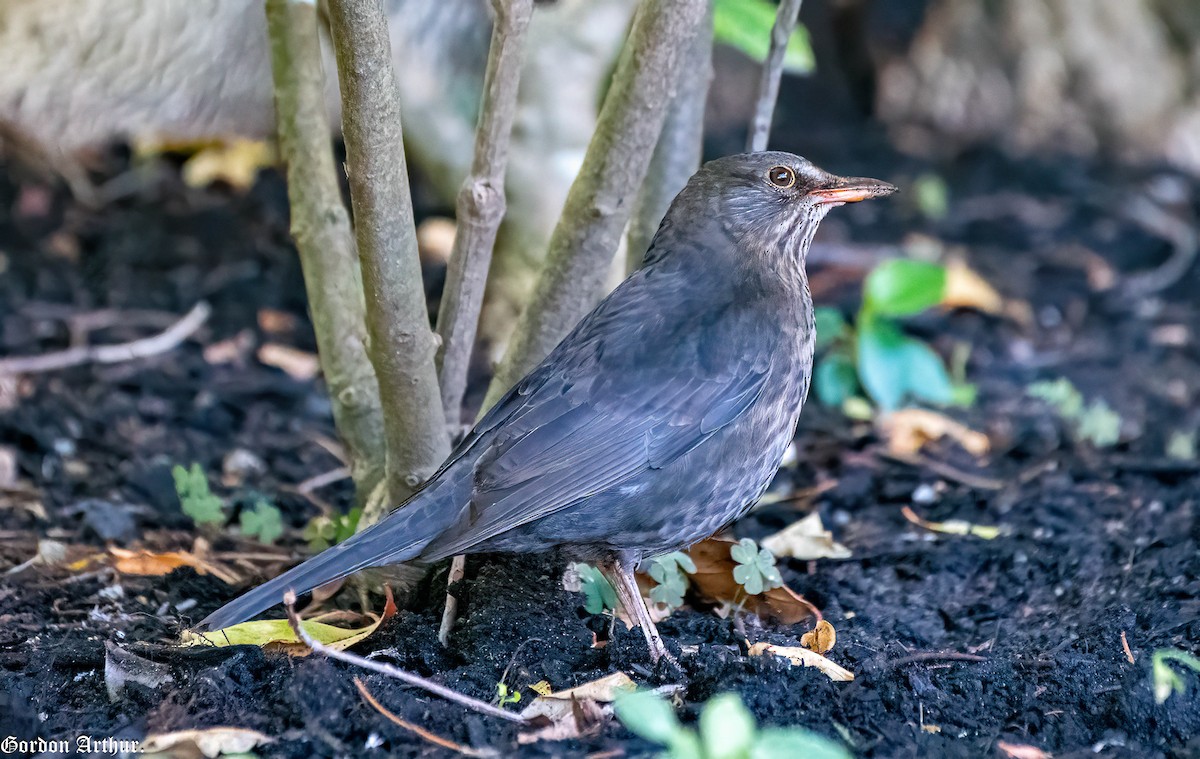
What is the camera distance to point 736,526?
13.7 ft

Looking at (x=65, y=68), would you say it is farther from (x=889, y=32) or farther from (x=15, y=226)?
(x=889, y=32)

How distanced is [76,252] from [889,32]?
15.7 feet

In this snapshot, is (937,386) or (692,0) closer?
(692,0)

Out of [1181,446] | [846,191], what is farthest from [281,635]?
[1181,446]

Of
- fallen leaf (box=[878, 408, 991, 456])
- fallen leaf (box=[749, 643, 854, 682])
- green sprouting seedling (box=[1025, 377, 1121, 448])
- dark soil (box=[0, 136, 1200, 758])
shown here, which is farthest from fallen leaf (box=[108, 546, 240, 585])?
green sprouting seedling (box=[1025, 377, 1121, 448])

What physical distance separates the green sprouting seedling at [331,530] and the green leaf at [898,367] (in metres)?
2.34

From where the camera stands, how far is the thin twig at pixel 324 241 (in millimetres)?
3594

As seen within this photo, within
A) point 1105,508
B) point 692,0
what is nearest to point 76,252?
point 692,0

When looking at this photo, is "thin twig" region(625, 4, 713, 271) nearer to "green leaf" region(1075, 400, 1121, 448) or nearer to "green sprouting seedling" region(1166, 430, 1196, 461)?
"green leaf" region(1075, 400, 1121, 448)

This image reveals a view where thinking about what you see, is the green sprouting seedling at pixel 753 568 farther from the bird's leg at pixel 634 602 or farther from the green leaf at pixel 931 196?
the green leaf at pixel 931 196

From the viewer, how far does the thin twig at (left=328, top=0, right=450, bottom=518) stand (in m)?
2.78

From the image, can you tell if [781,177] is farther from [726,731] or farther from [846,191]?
[726,731]

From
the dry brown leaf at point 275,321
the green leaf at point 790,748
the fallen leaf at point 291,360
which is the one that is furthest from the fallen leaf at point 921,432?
the green leaf at point 790,748

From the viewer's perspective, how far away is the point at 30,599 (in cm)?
339
